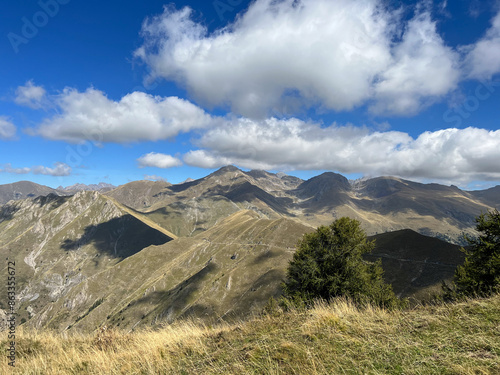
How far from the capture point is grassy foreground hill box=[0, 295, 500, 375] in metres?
5.16

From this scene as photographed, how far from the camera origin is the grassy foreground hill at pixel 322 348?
16.9ft

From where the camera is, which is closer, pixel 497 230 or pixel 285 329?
pixel 285 329

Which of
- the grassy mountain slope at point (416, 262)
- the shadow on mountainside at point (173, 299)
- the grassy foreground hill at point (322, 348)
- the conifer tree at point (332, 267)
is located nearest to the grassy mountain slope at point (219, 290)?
the shadow on mountainside at point (173, 299)

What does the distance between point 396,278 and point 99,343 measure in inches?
3652

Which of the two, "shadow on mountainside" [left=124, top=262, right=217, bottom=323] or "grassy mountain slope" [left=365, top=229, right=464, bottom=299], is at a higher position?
"grassy mountain slope" [left=365, top=229, right=464, bottom=299]

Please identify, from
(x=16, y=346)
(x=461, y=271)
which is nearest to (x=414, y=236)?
(x=461, y=271)

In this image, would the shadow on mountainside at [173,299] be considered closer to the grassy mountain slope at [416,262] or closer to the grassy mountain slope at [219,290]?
the grassy mountain slope at [219,290]

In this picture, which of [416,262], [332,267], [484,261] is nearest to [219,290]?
[416,262]

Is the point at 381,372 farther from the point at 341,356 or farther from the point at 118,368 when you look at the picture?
the point at 118,368

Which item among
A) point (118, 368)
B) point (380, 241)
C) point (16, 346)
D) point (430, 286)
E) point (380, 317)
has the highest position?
point (380, 317)

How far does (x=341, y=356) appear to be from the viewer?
567cm

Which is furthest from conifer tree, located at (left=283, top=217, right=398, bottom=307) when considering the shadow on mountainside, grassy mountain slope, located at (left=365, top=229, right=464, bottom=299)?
the shadow on mountainside

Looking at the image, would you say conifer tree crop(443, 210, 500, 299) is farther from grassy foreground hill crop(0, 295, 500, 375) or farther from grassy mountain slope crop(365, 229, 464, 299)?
grassy mountain slope crop(365, 229, 464, 299)

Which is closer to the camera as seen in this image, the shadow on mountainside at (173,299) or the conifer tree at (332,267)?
the conifer tree at (332,267)
